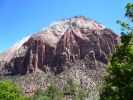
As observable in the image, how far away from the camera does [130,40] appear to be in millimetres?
26625

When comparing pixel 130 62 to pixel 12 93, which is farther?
pixel 12 93

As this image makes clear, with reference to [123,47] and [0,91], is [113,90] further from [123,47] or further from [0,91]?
[0,91]

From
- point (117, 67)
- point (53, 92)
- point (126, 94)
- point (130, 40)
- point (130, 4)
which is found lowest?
point (126, 94)

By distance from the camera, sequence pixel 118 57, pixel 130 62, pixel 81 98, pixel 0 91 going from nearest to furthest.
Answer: pixel 130 62
pixel 118 57
pixel 0 91
pixel 81 98

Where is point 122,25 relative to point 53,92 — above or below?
below

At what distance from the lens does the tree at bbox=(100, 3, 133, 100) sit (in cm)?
2598

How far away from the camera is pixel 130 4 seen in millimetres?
26484

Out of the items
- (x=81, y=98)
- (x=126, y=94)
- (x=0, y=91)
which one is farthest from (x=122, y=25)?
(x=81, y=98)

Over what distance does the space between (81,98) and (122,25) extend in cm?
12933

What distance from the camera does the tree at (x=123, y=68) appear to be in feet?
85.3

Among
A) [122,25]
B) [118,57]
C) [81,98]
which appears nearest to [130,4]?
[122,25]

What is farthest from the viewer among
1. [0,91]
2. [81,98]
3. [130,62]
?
[81,98]

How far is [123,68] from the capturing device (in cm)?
2609

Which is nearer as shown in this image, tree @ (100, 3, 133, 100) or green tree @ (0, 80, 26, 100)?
tree @ (100, 3, 133, 100)
